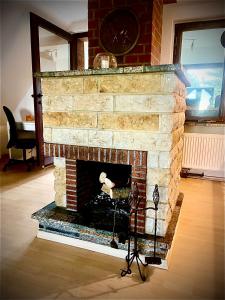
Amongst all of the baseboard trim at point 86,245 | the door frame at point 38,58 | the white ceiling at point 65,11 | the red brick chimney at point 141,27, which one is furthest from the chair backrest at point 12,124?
the baseboard trim at point 86,245

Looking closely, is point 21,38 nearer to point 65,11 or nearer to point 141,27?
point 65,11

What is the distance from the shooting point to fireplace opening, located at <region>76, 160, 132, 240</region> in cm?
196

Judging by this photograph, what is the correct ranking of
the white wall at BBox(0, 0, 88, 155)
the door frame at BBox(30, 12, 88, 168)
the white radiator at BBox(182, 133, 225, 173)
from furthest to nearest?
1. the white wall at BBox(0, 0, 88, 155)
2. the door frame at BBox(30, 12, 88, 168)
3. the white radiator at BBox(182, 133, 225, 173)

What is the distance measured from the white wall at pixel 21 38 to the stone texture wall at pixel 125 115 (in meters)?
2.73

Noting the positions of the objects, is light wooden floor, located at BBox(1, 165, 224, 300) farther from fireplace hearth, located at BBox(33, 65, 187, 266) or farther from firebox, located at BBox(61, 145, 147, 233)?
firebox, located at BBox(61, 145, 147, 233)

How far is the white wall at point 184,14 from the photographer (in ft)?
11.0

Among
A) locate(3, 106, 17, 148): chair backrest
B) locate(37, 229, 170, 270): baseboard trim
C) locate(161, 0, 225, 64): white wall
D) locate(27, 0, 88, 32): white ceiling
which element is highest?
locate(27, 0, 88, 32): white ceiling

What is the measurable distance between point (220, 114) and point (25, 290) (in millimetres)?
3372

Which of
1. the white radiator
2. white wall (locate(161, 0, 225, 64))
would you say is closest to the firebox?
the white radiator

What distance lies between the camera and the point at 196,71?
3.69 m

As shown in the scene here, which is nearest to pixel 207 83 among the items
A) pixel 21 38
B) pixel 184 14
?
pixel 184 14

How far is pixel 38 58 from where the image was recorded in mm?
3697

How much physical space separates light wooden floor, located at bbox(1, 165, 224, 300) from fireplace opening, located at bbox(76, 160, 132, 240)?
0.28 m

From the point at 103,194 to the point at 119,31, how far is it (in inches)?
64.2
